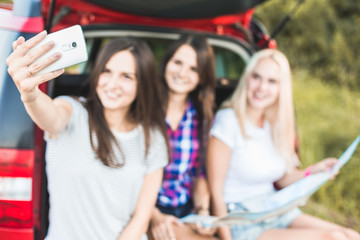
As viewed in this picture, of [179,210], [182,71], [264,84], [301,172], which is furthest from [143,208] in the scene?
[301,172]

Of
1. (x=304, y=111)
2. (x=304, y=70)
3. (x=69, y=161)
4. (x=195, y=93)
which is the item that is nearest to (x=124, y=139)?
(x=69, y=161)

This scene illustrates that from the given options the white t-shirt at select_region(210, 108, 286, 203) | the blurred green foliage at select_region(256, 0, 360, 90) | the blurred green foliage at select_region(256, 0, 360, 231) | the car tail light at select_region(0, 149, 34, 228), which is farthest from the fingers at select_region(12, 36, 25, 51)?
the blurred green foliage at select_region(256, 0, 360, 90)

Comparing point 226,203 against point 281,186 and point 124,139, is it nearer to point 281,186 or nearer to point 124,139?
point 281,186

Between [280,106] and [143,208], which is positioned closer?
[143,208]

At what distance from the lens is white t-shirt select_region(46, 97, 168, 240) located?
1.53 metres

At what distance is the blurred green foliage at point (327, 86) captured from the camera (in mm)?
3621

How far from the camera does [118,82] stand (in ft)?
5.55

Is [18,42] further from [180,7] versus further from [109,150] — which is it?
[180,7]

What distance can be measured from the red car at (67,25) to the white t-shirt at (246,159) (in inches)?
16.8

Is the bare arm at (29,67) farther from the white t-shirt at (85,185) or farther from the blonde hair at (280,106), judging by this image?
the blonde hair at (280,106)

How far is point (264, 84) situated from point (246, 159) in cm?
46

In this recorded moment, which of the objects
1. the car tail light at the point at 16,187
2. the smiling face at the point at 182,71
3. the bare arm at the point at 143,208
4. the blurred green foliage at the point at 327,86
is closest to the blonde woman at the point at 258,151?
the smiling face at the point at 182,71

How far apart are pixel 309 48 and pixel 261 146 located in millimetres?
6125

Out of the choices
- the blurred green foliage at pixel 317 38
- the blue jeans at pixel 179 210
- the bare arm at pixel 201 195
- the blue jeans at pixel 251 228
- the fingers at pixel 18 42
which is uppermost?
the blurred green foliage at pixel 317 38
